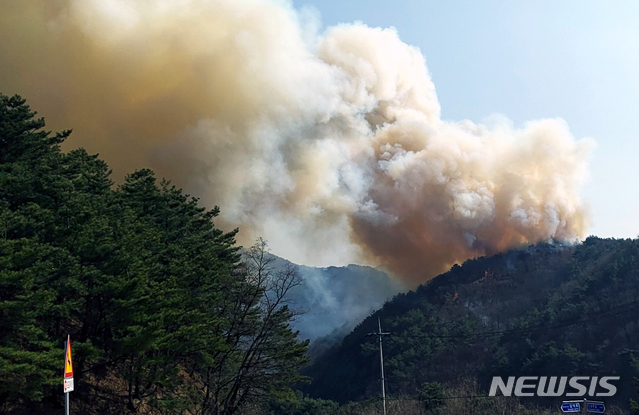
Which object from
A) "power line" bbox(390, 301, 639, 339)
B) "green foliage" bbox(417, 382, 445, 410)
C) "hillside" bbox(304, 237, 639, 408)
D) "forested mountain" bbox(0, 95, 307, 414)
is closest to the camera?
"forested mountain" bbox(0, 95, 307, 414)

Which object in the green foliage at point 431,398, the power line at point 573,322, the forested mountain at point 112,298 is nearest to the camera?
the forested mountain at point 112,298

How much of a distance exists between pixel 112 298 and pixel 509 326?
91.8m

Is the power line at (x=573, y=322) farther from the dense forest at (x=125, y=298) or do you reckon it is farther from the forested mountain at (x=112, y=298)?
the forested mountain at (x=112, y=298)

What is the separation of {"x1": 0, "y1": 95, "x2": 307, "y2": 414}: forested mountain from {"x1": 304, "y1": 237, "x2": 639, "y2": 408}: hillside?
53.8 meters

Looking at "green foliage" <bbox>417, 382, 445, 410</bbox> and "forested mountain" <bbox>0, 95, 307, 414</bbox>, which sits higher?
"forested mountain" <bbox>0, 95, 307, 414</bbox>

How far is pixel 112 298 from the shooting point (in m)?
26.7

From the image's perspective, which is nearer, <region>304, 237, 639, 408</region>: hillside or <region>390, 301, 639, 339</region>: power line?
<region>304, 237, 639, 408</region>: hillside

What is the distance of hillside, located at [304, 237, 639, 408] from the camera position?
284ft

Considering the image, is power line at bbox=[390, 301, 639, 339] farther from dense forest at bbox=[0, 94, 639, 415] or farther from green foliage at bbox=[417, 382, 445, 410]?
dense forest at bbox=[0, 94, 639, 415]

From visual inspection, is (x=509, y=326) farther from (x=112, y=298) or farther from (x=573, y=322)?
(x=112, y=298)

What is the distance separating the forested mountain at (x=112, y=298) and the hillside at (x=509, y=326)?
177 ft

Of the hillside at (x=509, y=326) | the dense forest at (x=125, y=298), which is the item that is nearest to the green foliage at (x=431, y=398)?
the dense forest at (x=125, y=298)

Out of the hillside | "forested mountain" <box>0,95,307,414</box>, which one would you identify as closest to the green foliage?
the hillside

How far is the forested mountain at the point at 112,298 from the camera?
2355cm
